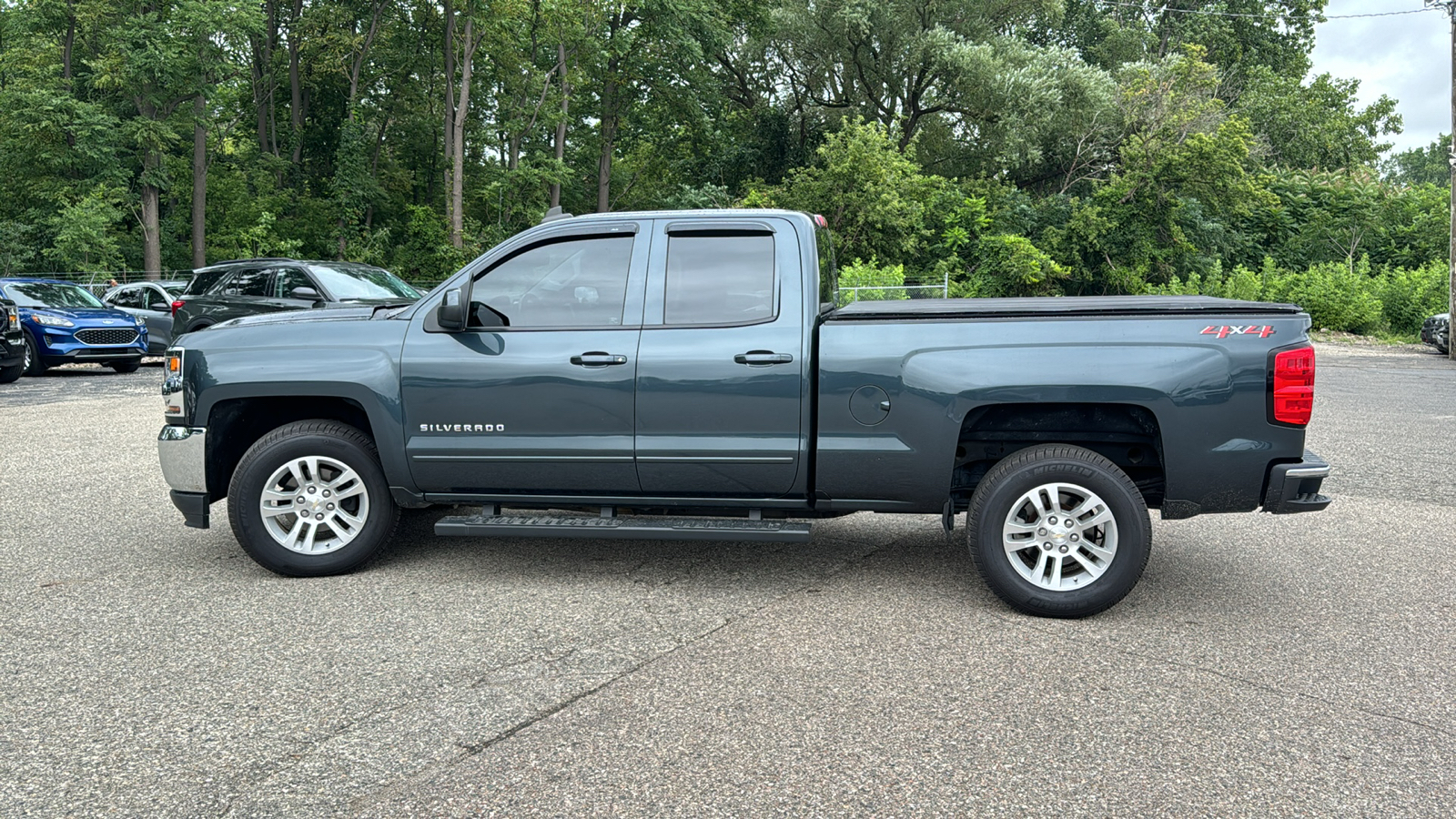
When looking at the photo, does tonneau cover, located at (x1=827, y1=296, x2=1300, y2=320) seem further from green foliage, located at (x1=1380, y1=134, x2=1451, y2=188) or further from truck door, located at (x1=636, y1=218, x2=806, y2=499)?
green foliage, located at (x1=1380, y1=134, x2=1451, y2=188)

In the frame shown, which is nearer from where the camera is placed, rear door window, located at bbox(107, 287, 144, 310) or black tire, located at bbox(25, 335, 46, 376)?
black tire, located at bbox(25, 335, 46, 376)

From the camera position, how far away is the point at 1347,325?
90.8 feet

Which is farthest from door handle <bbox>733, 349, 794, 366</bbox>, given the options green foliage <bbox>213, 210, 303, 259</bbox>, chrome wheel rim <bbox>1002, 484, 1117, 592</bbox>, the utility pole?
green foliage <bbox>213, 210, 303, 259</bbox>

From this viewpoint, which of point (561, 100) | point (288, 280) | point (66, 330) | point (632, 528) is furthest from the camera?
point (561, 100)

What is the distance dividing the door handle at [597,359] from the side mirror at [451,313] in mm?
586

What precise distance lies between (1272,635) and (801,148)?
36.2m

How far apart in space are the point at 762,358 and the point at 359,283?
1063cm

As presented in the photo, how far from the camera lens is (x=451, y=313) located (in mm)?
5250

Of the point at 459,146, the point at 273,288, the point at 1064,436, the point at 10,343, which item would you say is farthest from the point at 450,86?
the point at 1064,436

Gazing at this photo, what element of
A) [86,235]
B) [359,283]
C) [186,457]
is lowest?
A: [186,457]

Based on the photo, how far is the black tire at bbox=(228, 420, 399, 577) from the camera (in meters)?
5.44

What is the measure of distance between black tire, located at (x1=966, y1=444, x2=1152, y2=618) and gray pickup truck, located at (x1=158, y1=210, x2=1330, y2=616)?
0.04ft

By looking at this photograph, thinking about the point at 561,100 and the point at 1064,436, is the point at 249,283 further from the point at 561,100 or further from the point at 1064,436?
the point at 561,100

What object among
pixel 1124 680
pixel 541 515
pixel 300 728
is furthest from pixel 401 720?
pixel 1124 680
